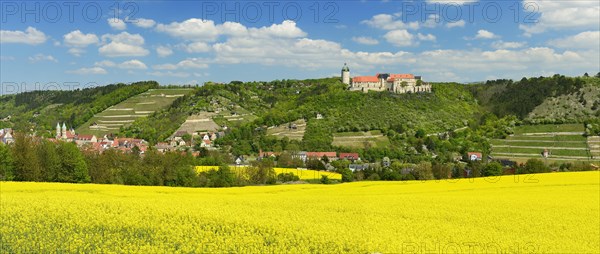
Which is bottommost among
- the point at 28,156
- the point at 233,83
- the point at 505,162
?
the point at 505,162

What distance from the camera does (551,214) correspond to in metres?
21.8

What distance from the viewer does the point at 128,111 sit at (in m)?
173

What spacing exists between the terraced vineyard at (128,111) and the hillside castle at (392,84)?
72.9 metres

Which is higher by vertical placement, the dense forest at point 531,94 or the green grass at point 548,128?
the dense forest at point 531,94

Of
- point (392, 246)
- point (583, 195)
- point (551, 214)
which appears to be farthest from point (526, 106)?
point (392, 246)

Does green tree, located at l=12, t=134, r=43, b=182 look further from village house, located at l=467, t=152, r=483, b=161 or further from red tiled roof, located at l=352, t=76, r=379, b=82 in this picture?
red tiled roof, located at l=352, t=76, r=379, b=82

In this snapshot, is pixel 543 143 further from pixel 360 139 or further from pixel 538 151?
pixel 360 139

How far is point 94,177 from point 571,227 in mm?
39392

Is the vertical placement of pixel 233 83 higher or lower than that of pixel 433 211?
higher

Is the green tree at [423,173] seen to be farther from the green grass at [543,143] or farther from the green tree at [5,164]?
the green grass at [543,143]

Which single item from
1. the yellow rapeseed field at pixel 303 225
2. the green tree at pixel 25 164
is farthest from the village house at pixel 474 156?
the green tree at pixel 25 164

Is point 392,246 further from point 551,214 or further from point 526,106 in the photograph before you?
point 526,106

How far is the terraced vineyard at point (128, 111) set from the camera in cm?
15588

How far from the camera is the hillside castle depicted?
467 feet
